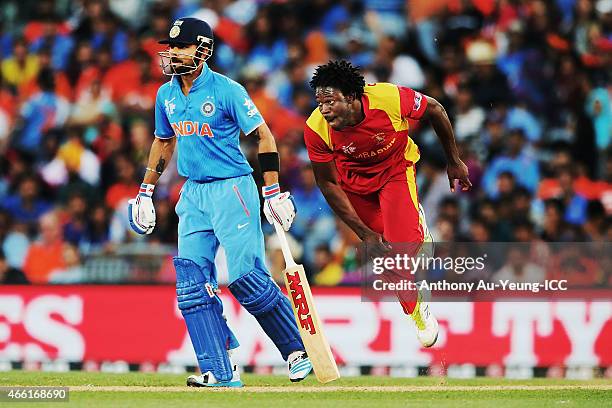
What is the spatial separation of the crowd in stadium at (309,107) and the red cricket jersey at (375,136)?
122 inches

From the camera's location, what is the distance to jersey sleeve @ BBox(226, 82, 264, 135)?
A: 902 centimetres

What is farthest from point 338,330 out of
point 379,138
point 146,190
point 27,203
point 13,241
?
point 27,203

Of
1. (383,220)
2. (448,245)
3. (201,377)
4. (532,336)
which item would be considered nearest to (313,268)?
(448,245)

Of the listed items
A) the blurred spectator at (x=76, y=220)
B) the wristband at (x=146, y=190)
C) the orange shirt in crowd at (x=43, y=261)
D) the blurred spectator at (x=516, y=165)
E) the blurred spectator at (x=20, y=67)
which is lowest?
the orange shirt in crowd at (x=43, y=261)

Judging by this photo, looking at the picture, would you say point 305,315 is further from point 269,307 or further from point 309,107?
point 309,107

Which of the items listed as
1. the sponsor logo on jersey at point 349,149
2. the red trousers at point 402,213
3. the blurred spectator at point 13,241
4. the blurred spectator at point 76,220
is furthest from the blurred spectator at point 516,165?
the blurred spectator at point 13,241

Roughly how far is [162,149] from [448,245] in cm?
402

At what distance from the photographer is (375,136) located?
9609 mm

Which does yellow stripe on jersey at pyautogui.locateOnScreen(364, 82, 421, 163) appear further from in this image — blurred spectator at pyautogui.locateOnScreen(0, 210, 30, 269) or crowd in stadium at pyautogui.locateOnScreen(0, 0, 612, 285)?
blurred spectator at pyautogui.locateOnScreen(0, 210, 30, 269)

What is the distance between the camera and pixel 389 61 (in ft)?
49.0

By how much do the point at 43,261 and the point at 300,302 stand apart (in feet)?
17.0

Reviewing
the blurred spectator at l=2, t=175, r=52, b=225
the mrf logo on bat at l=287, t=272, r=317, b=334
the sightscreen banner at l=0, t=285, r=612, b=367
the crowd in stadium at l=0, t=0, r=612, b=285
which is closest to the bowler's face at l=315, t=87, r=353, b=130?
the mrf logo on bat at l=287, t=272, r=317, b=334

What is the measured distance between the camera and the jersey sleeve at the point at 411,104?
955cm

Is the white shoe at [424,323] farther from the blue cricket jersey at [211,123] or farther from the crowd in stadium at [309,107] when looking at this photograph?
the crowd in stadium at [309,107]
